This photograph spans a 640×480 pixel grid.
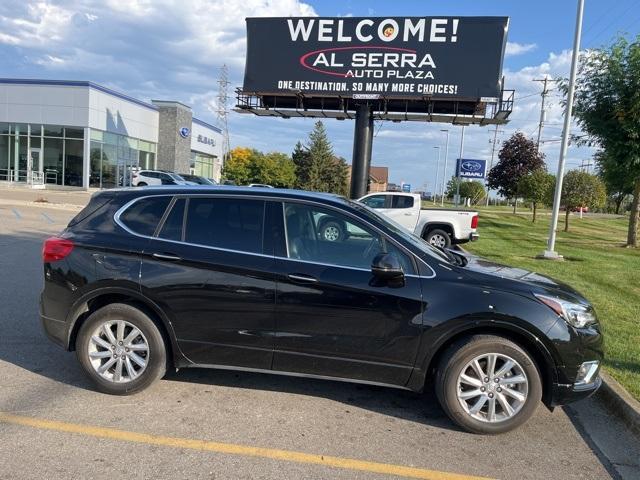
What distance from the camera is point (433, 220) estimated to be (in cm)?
1485

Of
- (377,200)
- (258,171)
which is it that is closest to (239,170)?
(258,171)

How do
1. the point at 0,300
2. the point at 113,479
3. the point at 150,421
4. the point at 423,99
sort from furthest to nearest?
the point at 423,99 → the point at 0,300 → the point at 150,421 → the point at 113,479

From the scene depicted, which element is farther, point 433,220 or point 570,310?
point 433,220

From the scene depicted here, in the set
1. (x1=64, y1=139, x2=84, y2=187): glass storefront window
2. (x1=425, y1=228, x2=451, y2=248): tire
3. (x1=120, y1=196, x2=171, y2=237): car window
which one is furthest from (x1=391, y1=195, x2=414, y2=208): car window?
(x1=64, y1=139, x2=84, y2=187): glass storefront window

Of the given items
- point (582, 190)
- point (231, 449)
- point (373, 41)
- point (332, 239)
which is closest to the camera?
point (231, 449)

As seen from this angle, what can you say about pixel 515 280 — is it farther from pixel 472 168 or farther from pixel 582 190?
pixel 472 168

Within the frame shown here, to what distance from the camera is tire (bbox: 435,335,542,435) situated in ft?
12.4

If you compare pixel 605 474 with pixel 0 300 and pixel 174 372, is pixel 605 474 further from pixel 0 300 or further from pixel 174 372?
pixel 0 300

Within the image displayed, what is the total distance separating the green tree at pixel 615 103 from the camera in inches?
595

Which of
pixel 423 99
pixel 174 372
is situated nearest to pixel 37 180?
pixel 423 99

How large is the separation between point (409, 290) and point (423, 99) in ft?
68.2

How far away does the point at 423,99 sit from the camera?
23.1 meters

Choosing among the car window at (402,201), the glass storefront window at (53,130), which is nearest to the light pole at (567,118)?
the car window at (402,201)

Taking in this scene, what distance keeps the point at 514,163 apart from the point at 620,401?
3554 cm
